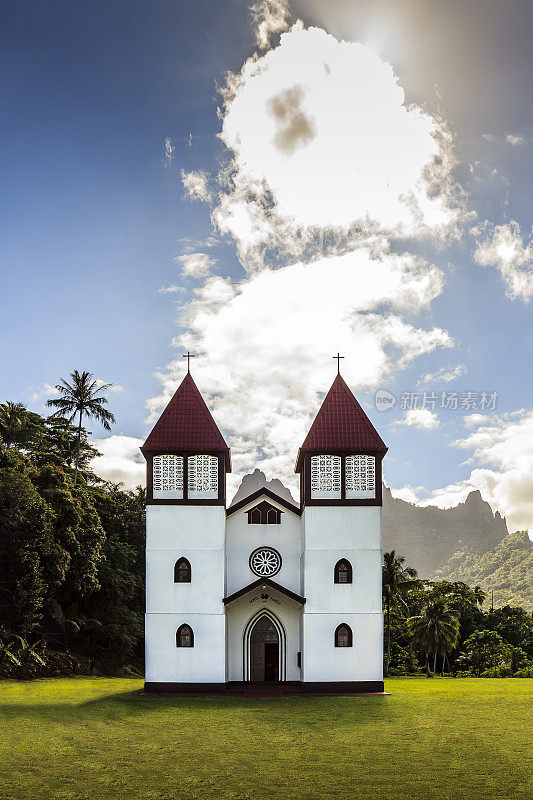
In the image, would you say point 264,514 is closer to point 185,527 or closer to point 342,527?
point 342,527

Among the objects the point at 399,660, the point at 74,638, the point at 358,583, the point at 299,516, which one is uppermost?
the point at 299,516

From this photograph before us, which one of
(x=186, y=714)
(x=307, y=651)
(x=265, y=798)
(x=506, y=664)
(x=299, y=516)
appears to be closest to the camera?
(x=265, y=798)

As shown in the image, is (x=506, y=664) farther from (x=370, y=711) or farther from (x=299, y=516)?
(x=370, y=711)

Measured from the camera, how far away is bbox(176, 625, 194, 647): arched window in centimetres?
2162

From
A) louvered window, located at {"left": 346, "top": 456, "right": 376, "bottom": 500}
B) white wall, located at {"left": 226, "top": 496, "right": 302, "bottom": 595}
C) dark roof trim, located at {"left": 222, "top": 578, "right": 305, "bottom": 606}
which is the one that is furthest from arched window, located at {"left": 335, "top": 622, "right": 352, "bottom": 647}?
louvered window, located at {"left": 346, "top": 456, "right": 376, "bottom": 500}

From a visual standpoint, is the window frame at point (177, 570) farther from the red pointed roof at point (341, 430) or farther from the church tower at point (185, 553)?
the red pointed roof at point (341, 430)

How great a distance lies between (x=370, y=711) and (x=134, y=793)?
9315 mm

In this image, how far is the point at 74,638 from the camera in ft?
109

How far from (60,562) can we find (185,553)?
8.80 meters

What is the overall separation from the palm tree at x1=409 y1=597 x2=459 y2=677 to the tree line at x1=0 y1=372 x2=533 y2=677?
0.18 feet

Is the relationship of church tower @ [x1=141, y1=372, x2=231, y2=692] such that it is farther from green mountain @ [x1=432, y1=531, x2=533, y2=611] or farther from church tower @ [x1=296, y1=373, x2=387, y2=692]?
green mountain @ [x1=432, y1=531, x2=533, y2=611]

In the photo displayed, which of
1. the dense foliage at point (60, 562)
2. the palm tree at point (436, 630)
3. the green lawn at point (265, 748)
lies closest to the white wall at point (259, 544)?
the green lawn at point (265, 748)

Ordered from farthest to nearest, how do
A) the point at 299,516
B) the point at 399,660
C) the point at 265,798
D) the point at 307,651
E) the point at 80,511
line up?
the point at 399,660 → the point at 80,511 → the point at 299,516 → the point at 307,651 → the point at 265,798

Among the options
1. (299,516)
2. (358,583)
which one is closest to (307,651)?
(358,583)
